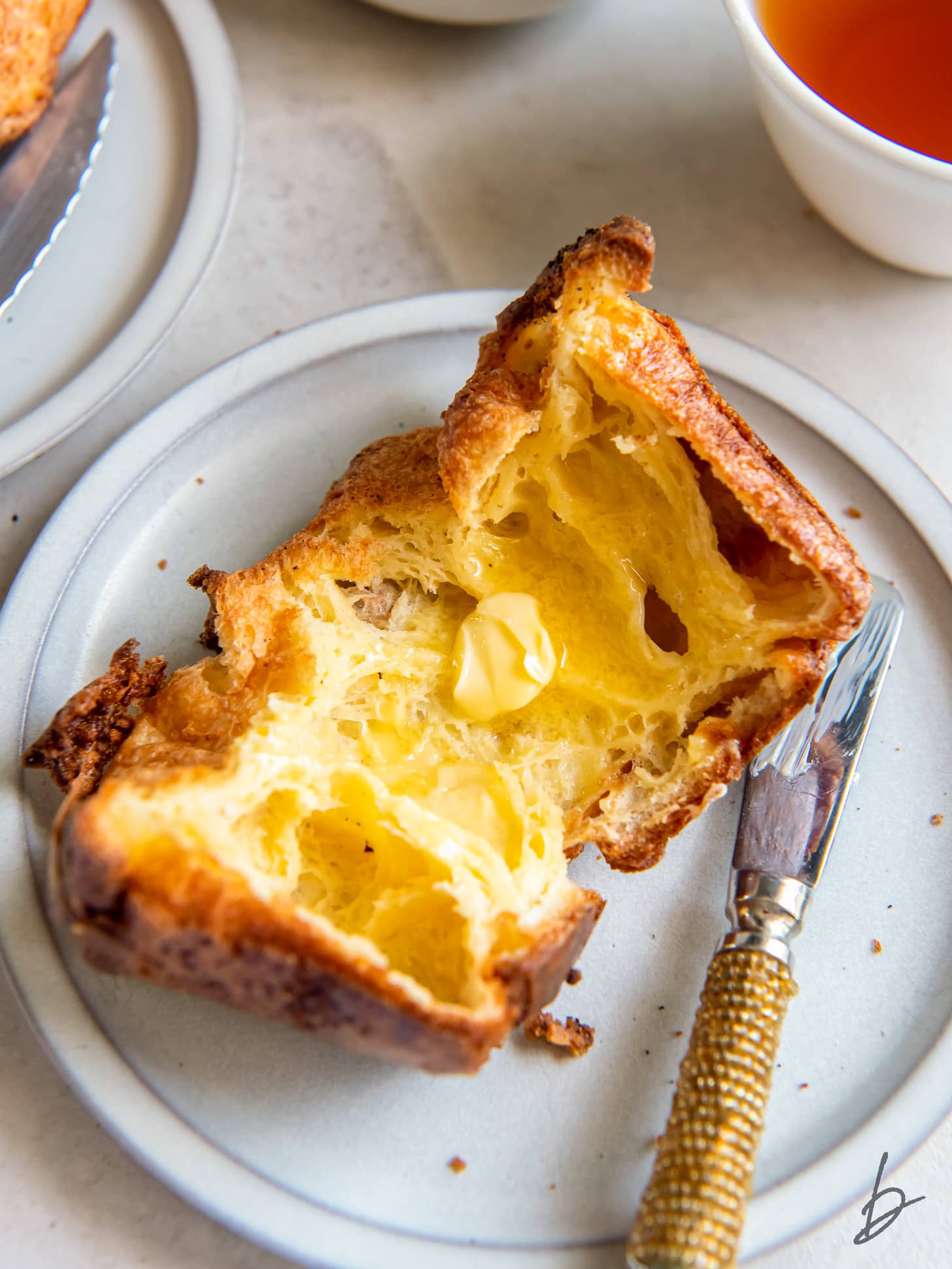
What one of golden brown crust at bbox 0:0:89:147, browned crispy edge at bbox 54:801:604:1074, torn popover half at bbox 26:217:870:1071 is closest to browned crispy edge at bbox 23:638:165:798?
torn popover half at bbox 26:217:870:1071

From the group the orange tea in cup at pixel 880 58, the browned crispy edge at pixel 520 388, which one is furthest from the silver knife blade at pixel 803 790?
the orange tea in cup at pixel 880 58

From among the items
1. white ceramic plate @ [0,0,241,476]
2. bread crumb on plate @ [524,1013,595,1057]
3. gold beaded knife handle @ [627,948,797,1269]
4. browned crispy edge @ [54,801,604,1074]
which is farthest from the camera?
white ceramic plate @ [0,0,241,476]

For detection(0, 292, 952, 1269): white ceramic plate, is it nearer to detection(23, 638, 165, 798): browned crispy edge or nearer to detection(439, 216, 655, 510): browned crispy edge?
detection(23, 638, 165, 798): browned crispy edge

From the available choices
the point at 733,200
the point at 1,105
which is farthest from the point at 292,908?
the point at 733,200

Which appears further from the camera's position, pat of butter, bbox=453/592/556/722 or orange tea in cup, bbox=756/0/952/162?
orange tea in cup, bbox=756/0/952/162

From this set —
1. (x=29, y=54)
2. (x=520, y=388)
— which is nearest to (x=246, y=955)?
(x=520, y=388)

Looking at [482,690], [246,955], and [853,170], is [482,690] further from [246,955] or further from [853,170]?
[853,170]

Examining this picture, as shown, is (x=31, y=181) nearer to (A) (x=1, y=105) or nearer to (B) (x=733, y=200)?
(A) (x=1, y=105)
